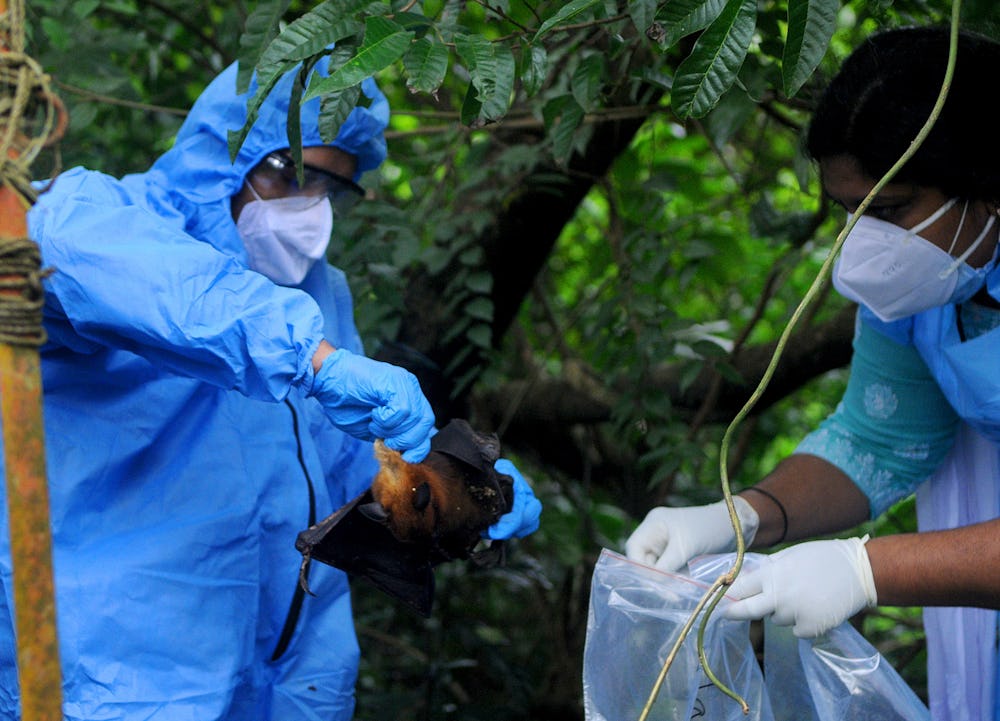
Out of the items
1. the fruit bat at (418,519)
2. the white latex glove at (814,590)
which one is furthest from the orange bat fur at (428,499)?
the white latex glove at (814,590)

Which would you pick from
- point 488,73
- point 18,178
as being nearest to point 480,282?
point 488,73

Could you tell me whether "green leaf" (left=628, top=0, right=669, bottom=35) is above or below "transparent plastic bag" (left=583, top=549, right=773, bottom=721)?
above

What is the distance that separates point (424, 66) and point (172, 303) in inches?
20.8

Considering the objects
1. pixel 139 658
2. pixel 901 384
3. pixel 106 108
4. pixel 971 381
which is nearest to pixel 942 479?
pixel 901 384

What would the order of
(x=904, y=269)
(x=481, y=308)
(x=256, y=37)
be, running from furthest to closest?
(x=481, y=308), (x=904, y=269), (x=256, y=37)

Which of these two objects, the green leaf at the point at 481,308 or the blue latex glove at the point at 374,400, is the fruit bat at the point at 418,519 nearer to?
the blue latex glove at the point at 374,400

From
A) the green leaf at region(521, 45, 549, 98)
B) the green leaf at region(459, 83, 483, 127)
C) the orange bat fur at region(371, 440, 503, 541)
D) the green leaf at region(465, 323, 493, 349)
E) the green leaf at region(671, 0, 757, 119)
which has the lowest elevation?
the green leaf at region(465, 323, 493, 349)

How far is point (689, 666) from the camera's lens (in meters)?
1.81

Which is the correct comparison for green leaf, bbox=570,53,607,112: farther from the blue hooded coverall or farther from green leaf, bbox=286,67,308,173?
green leaf, bbox=286,67,308,173

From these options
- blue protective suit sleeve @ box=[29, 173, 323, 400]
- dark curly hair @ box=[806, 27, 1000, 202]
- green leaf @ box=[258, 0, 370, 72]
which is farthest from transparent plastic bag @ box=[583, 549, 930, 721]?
green leaf @ box=[258, 0, 370, 72]

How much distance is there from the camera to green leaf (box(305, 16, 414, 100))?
1457mm

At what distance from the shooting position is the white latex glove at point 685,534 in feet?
6.91

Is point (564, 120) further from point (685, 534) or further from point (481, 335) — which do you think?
point (685, 534)

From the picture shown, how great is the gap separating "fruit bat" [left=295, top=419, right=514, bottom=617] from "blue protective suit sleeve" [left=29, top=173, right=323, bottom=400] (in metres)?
0.27
